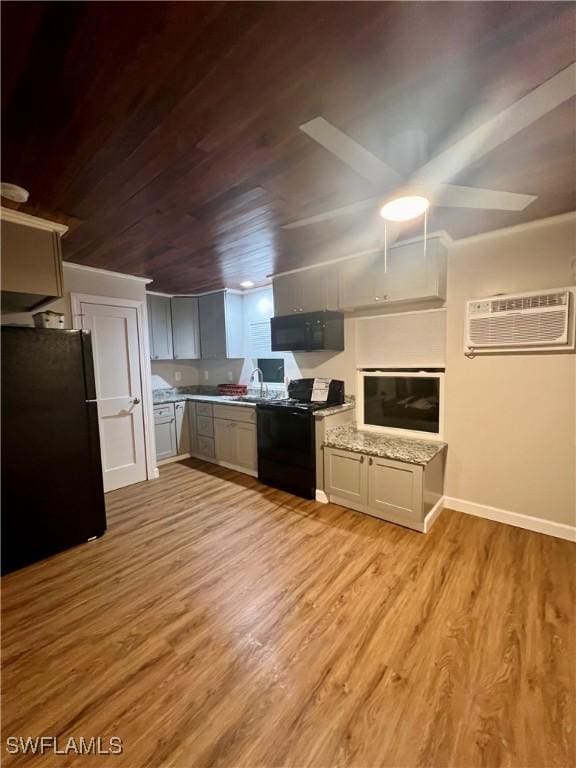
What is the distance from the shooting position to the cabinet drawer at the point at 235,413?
3.89 meters

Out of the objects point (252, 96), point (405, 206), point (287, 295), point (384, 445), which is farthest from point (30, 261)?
point (384, 445)

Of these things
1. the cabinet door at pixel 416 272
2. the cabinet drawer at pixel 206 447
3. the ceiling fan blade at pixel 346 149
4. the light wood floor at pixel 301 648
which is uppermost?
the ceiling fan blade at pixel 346 149

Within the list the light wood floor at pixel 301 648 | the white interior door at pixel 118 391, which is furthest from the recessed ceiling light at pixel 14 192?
the light wood floor at pixel 301 648

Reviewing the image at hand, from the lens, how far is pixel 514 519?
8.85ft

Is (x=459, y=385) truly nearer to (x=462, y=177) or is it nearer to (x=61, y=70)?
(x=462, y=177)

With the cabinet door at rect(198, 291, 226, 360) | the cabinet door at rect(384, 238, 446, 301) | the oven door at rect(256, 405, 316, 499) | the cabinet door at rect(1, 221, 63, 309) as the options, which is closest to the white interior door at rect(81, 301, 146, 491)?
the cabinet door at rect(1, 221, 63, 309)

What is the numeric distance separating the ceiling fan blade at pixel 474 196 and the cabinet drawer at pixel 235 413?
9.14 feet

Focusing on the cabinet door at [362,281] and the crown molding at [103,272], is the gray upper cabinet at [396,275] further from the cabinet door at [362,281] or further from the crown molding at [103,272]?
the crown molding at [103,272]

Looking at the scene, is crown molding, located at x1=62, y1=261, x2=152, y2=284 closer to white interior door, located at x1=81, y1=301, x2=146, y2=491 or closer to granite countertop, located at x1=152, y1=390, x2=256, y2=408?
white interior door, located at x1=81, y1=301, x2=146, y2=491

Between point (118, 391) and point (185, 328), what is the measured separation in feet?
5.50

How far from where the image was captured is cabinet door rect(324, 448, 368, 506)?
2883mm

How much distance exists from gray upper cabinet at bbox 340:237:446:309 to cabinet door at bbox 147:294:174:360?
2851 mm

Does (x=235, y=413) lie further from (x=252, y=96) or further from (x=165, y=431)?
(x=252, y=96)

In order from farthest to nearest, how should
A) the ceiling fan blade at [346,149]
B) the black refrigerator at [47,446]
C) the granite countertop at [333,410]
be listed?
the granite countertop at [333,410], the black refrigerator at [47,446], the ceiling fan blade at [346,149]
